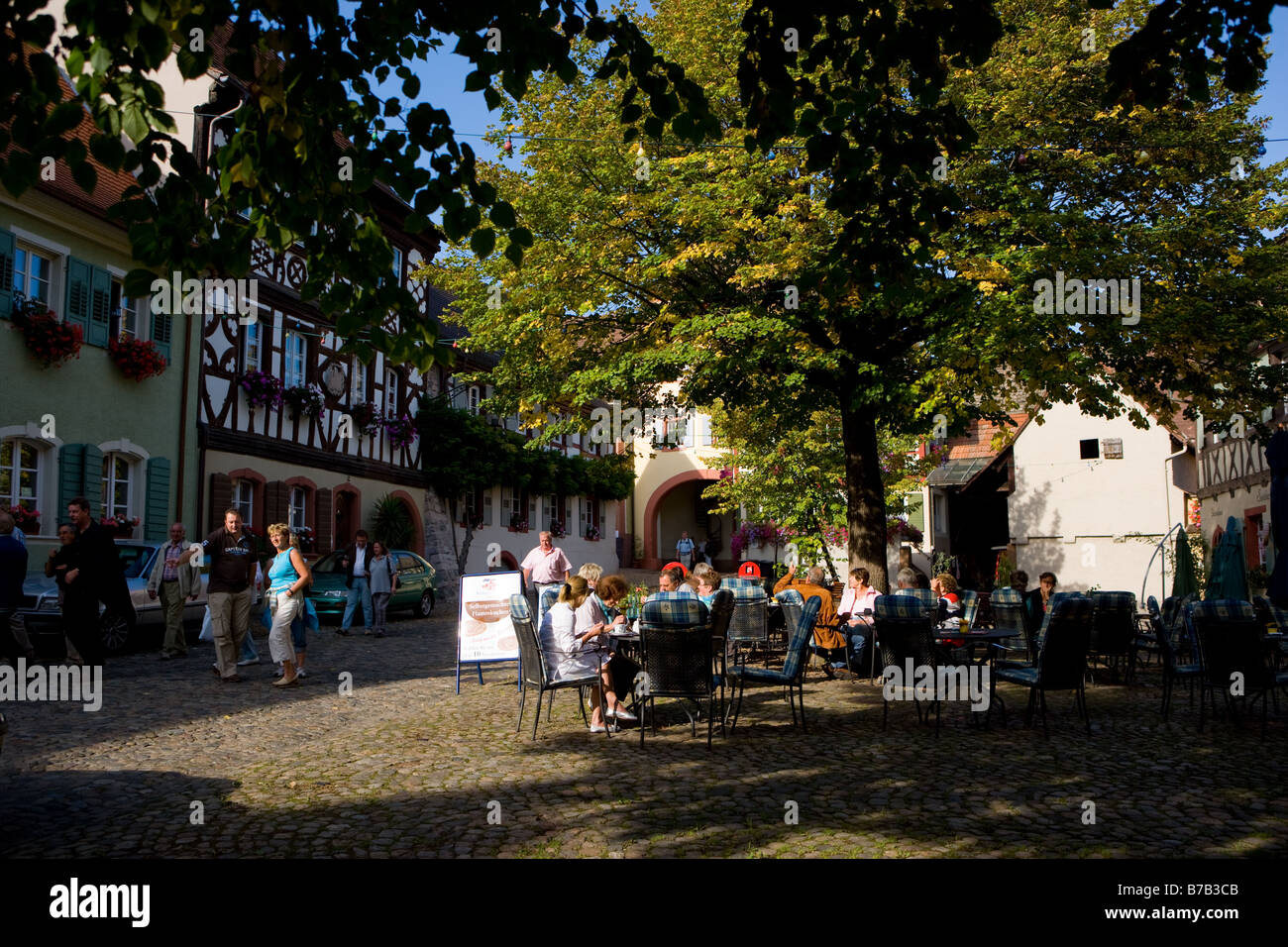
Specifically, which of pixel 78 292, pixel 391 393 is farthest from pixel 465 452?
pixel 78 292

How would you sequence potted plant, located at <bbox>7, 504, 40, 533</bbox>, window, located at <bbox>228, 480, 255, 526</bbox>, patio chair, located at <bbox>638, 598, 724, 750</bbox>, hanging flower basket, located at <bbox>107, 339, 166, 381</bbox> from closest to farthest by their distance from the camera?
patio chair, located at <bbox>638, 598, 724, 750</bbox> < potted plant, located at <bbox>7, 504, 40, 533</bbox> < hanging flower basket, located at <bbox>107, 339, 166, 381</bbox> < window, located at <bbox>228, 480, 255, 526</bbox>

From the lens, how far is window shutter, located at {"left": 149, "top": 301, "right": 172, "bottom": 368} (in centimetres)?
1859

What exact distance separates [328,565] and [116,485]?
12.8 ft

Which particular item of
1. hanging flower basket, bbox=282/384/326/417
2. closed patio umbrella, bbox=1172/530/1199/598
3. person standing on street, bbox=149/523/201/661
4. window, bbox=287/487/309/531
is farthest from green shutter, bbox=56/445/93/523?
closed patio umbrella, bbox=1172/530/1199/598

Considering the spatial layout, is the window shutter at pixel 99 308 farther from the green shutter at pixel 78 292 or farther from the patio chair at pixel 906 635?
the patio chair at pixel 906 635

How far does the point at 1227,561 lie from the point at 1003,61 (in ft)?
23.8

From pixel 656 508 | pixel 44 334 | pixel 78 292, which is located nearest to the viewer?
pixel 44 334

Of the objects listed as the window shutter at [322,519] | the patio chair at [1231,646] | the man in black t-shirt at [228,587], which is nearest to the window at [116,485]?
the window shutter at [322,519]

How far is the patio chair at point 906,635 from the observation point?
8.68 m

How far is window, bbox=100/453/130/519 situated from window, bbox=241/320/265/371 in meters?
3.72

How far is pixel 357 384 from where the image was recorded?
978 inches

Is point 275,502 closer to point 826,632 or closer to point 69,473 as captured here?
point 69,473

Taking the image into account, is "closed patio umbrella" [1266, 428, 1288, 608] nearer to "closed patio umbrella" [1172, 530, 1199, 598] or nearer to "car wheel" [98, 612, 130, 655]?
"closed patio umbrella" [1172, 530, 1199, 598]

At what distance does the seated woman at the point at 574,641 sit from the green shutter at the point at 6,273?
1152cm
